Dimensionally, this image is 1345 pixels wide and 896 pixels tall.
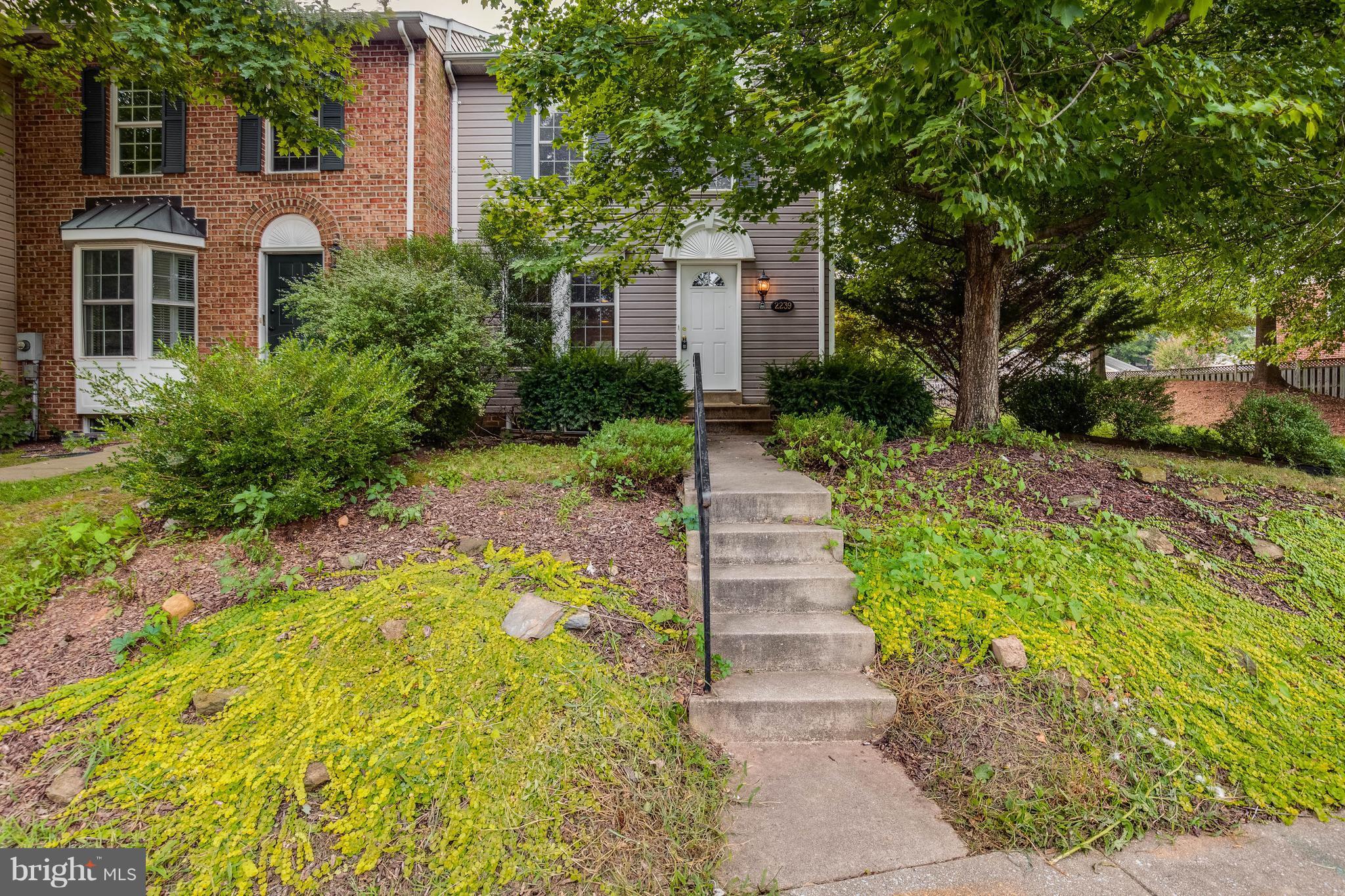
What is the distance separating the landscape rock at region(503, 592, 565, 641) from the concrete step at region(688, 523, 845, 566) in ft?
3.25

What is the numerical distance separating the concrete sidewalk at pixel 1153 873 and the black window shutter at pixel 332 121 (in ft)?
34.5

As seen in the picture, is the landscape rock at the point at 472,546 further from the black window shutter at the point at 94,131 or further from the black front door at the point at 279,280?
the black window shutter at the point at 94,131

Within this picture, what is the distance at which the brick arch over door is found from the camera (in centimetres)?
895

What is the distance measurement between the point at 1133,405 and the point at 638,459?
754 cm

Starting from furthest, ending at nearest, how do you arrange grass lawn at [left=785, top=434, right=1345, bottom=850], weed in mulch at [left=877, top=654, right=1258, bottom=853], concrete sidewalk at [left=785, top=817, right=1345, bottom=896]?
1. grass lawn at [left=785, top=434, right=1345, bottom=850]
2. weed in mulch at [left=877, top=654, right=1258, bottom=853]
3. concrete sidewalk at [left=785, top=817, right=1345, bottom=896]

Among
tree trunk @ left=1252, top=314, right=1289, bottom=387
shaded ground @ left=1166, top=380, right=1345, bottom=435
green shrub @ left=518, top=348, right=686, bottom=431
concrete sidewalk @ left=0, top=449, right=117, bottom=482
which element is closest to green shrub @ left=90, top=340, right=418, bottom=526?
concrete sidewalk @ left=0, top=449, right=117, bottom=482

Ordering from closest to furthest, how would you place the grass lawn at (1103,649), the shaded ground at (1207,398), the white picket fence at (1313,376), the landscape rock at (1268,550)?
the grass lawn at (1103,649)
the landscape rock at (1268,550)
the white picket fence at (1313,376)
the shaded ground at (1207,398)

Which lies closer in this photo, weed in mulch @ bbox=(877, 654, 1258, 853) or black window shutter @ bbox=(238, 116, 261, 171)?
weed in mulch @ bbox=(877, 654, 1258, 853)

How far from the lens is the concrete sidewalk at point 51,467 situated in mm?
5445

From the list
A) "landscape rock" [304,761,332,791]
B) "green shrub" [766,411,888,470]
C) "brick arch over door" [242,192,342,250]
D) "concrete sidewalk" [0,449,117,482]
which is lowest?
"landscape rock" [304,761,332,791]

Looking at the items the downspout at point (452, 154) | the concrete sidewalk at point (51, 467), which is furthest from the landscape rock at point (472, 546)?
the downspout at point (452, 154)

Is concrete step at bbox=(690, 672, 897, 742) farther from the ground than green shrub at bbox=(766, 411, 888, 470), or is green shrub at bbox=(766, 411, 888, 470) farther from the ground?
green shrub at bbox=(766, 411, 888, 470)

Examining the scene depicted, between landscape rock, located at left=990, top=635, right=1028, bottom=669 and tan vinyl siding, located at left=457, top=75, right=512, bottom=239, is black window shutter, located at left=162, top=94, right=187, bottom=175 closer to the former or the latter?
tan vinyl siding, located at left=457, top=75, right=512, bottom=239

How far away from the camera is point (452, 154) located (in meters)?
9.68
